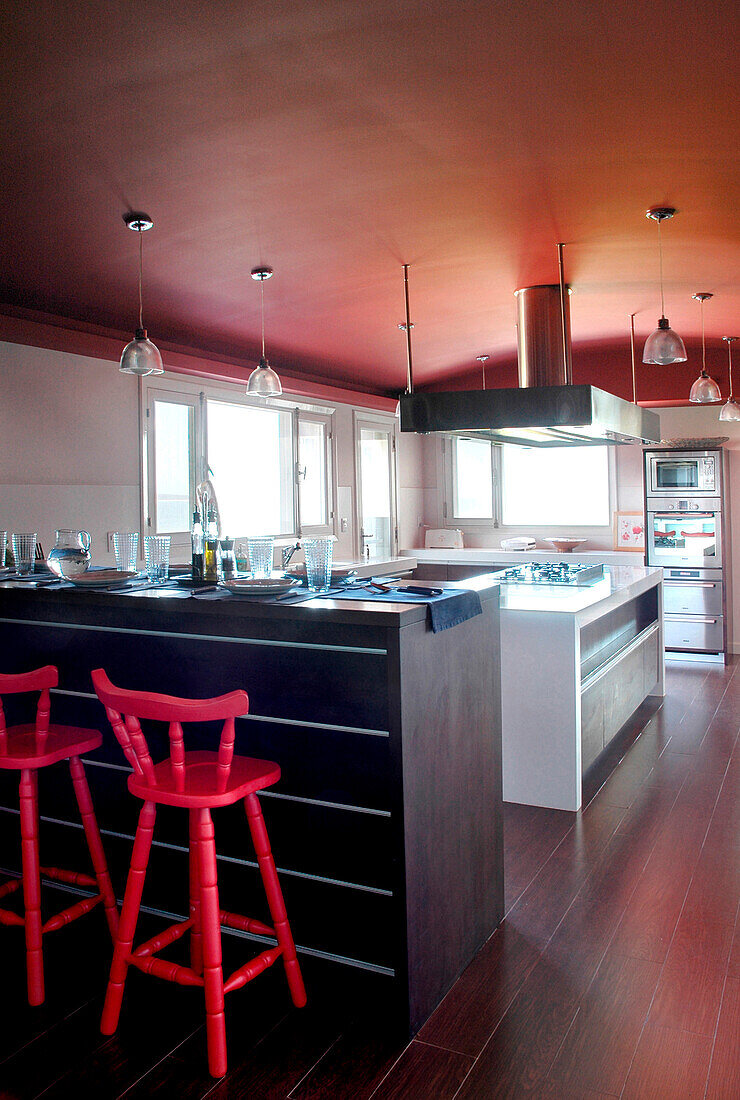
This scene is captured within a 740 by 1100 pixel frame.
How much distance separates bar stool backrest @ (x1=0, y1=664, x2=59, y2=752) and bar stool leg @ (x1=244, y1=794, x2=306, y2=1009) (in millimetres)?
720

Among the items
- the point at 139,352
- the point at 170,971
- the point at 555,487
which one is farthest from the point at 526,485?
the point at 170,971

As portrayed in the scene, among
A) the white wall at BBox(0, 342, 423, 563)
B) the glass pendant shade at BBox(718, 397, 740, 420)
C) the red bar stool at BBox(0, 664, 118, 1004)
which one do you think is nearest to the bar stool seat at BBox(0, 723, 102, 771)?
the red bar stool at BBox(0, 664, 118, 1004)

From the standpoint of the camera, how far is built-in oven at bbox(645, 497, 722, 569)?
22.7 ft

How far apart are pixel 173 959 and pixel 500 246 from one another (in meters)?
3.41

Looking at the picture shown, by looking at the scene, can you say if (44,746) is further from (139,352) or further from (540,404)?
(540,404)

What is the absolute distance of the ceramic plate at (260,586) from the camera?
7.93 feet

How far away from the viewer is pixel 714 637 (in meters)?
6.92

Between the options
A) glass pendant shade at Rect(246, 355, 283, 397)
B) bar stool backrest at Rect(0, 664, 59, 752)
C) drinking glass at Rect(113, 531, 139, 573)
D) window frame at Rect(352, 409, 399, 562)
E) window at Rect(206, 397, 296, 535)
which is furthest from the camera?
window frame at Rect(352, 409, 399, 562)

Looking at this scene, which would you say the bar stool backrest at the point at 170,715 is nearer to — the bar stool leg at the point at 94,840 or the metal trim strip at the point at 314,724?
the metal trim strip at the point at 314,724

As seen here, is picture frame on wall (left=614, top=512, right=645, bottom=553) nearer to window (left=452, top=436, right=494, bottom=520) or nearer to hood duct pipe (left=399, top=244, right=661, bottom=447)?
window (left=452, top=436, right=494, bottom=520)

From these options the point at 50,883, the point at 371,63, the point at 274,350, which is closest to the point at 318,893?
the point at 50,883

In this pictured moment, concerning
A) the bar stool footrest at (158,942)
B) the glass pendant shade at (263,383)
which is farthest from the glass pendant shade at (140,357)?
the bar stool footrest at (158,942)

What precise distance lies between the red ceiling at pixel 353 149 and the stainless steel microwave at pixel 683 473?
2.37 metres

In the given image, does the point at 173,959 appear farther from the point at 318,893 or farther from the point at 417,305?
the point at 417,305
